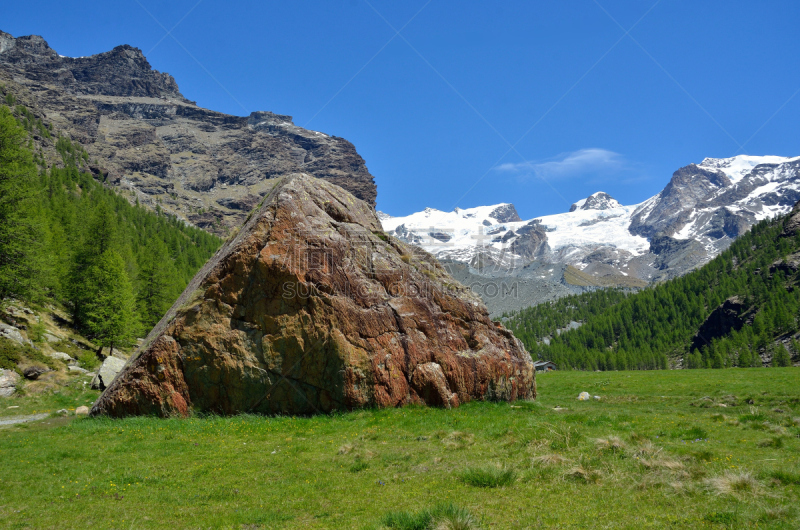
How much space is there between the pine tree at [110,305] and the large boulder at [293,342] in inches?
1042

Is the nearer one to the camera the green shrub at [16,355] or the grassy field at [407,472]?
the grassy field at [407,472]

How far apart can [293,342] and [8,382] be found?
2207cm

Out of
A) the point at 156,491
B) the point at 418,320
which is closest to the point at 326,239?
the point at 418,320

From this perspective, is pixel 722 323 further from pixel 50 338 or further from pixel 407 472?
pixel 50 338

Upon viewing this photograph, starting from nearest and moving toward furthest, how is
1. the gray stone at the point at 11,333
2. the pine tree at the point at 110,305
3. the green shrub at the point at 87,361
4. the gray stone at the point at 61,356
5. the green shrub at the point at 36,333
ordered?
1. the gray stone at the point at 11,333
2. the gray stone at the point at 61,356
3. the green shrub at the point at 36,333
4. the green shrub at the point at 87,361
5. the pine tree at the point at 110,305

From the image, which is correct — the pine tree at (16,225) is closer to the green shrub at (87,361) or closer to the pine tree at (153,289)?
the green shrub at (87,361)

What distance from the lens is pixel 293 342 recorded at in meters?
20.1

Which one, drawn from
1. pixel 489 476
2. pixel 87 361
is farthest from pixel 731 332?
pixel 87 361

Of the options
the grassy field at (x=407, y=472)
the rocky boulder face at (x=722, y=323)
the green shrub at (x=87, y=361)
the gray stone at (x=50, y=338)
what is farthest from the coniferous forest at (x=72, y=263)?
the rocky boulder face at (x=722, y=323)

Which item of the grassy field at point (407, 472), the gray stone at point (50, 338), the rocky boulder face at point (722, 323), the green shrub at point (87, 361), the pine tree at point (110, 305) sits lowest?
the grassy field at point (407, 472)

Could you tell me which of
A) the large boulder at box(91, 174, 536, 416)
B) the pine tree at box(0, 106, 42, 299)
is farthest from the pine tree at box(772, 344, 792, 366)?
the pine tree at box(0, 106, 42, 299)

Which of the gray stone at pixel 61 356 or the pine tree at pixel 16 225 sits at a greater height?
the pine tree at pixel 16 225

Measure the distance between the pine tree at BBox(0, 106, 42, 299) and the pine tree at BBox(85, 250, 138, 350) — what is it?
7623 mm

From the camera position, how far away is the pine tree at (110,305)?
4319 cm
